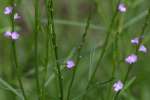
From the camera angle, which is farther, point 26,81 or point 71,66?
point 26,81

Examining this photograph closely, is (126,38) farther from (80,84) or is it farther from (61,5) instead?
(61,5)

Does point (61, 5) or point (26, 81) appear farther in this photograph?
point (61, 5)

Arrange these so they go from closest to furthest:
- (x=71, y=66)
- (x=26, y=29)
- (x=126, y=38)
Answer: (x=71, y=66) → (x=126, y=38) → (x=26, y=29)

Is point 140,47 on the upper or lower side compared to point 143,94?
upper

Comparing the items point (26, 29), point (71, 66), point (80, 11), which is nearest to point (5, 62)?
point (71, 66)

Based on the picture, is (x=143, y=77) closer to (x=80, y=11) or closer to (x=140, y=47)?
(x=140, y=47)

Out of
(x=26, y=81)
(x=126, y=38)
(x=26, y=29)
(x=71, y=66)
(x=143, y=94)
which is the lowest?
(x=26, y=29)

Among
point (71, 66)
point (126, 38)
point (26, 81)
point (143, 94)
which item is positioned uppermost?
point (71, 66)

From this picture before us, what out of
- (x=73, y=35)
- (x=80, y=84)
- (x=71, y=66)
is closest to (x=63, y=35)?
(x=73, y=35)

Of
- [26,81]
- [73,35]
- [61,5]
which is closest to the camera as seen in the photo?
[26,81]
